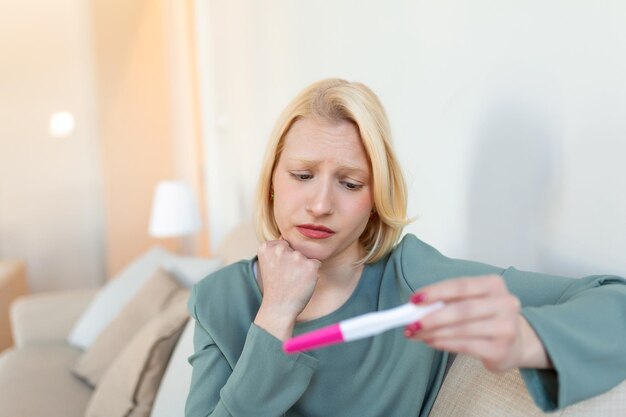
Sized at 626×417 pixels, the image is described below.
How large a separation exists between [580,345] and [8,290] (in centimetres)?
367

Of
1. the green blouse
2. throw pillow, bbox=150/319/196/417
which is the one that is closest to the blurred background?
the green blouse

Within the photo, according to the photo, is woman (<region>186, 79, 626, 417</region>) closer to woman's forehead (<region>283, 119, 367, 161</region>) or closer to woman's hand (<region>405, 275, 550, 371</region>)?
woman's forehead (<region>283, 119, 367, 161</region>)

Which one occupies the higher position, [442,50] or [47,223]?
[442,50]

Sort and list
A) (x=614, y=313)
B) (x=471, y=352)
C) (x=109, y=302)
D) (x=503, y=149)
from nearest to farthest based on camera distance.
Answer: (x=471, y=352), (x=614, y=313), (x=503, y=149), (x=109, y=302)

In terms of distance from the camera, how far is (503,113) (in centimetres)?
122

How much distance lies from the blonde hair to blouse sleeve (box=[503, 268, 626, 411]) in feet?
1.15

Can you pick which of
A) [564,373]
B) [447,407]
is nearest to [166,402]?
[447,407]

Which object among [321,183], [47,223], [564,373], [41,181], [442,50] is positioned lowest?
[47,223]

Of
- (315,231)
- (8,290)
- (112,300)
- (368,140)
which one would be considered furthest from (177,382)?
(8,290)

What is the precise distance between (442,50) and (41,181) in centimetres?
406

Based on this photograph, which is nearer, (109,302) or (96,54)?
(109,302)

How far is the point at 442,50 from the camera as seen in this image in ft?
4.58

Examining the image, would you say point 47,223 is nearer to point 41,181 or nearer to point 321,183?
point 41,181

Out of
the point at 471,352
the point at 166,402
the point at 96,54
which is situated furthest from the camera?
the point at 96,54
